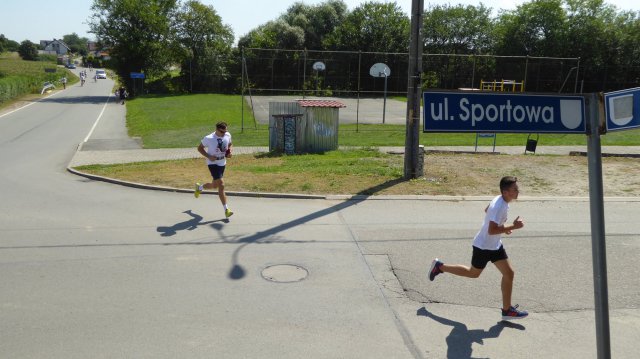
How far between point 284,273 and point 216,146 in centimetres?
356

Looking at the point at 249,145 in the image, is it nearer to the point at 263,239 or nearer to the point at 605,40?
the point at 263,239

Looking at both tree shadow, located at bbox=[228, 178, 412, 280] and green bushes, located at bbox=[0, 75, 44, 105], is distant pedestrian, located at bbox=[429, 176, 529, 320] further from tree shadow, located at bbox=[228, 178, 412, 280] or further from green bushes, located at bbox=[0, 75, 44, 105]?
green bushes, located at bbox=[0, 75, 44, 105]

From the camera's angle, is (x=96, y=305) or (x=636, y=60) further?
(x=636, y=60)

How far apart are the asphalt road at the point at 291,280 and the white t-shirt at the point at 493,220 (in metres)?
0.76

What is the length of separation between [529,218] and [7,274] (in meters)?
8.14

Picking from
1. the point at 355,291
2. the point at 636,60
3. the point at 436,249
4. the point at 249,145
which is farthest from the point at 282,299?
the point at 636,60

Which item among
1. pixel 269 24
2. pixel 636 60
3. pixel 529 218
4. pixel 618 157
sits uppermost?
pixel 269 24

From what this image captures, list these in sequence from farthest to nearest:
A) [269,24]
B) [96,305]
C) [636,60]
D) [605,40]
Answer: [269,24] < [605,40] < [636,60] < [96,305]

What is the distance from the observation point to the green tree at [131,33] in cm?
5356

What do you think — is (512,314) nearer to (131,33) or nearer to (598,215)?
(598,215)

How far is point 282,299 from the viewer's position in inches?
241

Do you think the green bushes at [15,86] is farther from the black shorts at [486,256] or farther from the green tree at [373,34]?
the black shorts at [486,256]

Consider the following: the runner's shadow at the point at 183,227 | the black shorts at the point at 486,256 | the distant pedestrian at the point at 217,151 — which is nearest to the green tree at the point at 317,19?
the distant pedestrian at the point at 217,151

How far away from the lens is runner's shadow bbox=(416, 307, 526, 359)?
4.98m
